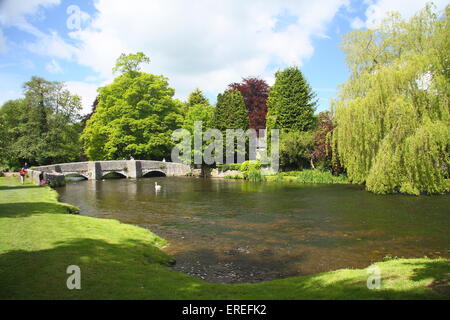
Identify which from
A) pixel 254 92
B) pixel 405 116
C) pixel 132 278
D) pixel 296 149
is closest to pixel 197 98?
pixel 254 92

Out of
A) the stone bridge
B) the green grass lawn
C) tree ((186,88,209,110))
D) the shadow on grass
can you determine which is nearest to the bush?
the stone bridge

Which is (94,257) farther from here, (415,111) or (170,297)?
(415,111)

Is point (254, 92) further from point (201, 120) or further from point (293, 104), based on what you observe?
point (293, 104)

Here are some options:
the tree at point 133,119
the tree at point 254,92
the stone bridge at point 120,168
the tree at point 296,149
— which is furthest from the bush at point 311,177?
the tree at point 254,92

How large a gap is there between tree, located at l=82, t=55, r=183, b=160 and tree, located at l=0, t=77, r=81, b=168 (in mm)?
4745

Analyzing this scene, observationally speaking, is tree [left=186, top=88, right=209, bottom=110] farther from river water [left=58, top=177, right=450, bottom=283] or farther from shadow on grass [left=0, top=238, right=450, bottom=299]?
shadow on grass [left=0, top=238, right=450, bottom=299]

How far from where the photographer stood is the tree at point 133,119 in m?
50.2

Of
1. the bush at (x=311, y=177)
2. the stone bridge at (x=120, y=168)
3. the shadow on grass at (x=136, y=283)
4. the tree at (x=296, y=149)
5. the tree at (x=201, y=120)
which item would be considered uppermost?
the tree at (x=201, y=120)

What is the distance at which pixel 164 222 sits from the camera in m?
17.3

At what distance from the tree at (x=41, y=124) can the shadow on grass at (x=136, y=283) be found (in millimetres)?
41322

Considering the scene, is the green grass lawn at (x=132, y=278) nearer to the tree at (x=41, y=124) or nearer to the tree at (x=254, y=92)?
the tree at (x=41, y=124)

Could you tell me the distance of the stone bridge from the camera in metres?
43.3
